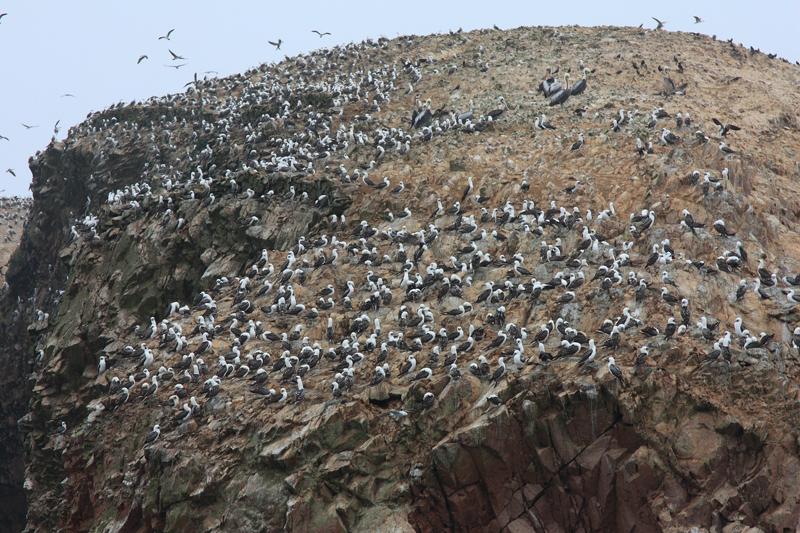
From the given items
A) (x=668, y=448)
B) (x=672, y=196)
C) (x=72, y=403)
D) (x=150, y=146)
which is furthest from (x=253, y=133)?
(x=668, y=448)

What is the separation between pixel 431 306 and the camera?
2916 cm

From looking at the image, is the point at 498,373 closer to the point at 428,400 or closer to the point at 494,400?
the point at 494,400

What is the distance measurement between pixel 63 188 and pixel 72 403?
87.3ft

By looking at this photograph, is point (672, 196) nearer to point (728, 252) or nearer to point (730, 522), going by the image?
point (728, 252)

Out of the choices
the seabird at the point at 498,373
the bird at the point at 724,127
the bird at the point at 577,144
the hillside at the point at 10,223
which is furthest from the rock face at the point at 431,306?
the hillside at the point at 10,223

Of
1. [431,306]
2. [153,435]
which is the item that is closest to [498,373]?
[431,306]

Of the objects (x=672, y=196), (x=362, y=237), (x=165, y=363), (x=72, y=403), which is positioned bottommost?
(x=72, y=403)

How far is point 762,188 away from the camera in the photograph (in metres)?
32.7

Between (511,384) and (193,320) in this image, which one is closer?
(511,384)

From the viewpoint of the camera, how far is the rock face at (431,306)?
73.6 feet

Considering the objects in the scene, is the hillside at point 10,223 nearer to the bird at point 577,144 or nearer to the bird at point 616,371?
the bird at point 577,144

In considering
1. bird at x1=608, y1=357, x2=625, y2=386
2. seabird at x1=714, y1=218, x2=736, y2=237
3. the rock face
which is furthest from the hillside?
bird at x1=608, y1=357, x2=625, y2=386

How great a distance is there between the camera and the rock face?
22.4 metres

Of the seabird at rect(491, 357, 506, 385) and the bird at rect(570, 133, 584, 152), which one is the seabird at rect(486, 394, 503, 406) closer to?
the seabird at rect(491, 357, 506, 385)
